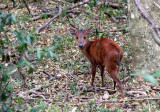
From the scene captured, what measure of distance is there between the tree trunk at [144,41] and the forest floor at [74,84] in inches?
13.7

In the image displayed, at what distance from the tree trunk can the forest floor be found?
348 mm

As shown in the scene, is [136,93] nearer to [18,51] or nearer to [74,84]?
[74,84]

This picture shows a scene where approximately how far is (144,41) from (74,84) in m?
1.75

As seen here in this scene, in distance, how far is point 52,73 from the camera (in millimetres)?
6766

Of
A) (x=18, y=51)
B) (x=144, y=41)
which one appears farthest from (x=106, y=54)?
(x=18, y=51)

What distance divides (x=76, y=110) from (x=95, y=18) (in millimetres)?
5044

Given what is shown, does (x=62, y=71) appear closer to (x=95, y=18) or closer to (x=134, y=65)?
(x=134, y=65)

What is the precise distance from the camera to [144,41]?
5.57 metres

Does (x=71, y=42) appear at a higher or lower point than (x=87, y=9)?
lower

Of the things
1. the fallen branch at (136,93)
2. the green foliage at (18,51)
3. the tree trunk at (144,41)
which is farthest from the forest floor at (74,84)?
the tree trunk at (144,41)

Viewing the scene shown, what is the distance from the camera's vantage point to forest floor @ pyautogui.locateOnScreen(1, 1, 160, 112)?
14.9 feet

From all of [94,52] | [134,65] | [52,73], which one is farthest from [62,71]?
[134,65]

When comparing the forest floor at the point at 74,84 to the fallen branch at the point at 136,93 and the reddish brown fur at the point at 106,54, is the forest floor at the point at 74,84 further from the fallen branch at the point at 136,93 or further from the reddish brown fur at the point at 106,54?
the reddish brown fur at the point at 106,54

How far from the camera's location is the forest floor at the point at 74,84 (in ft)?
14.9
